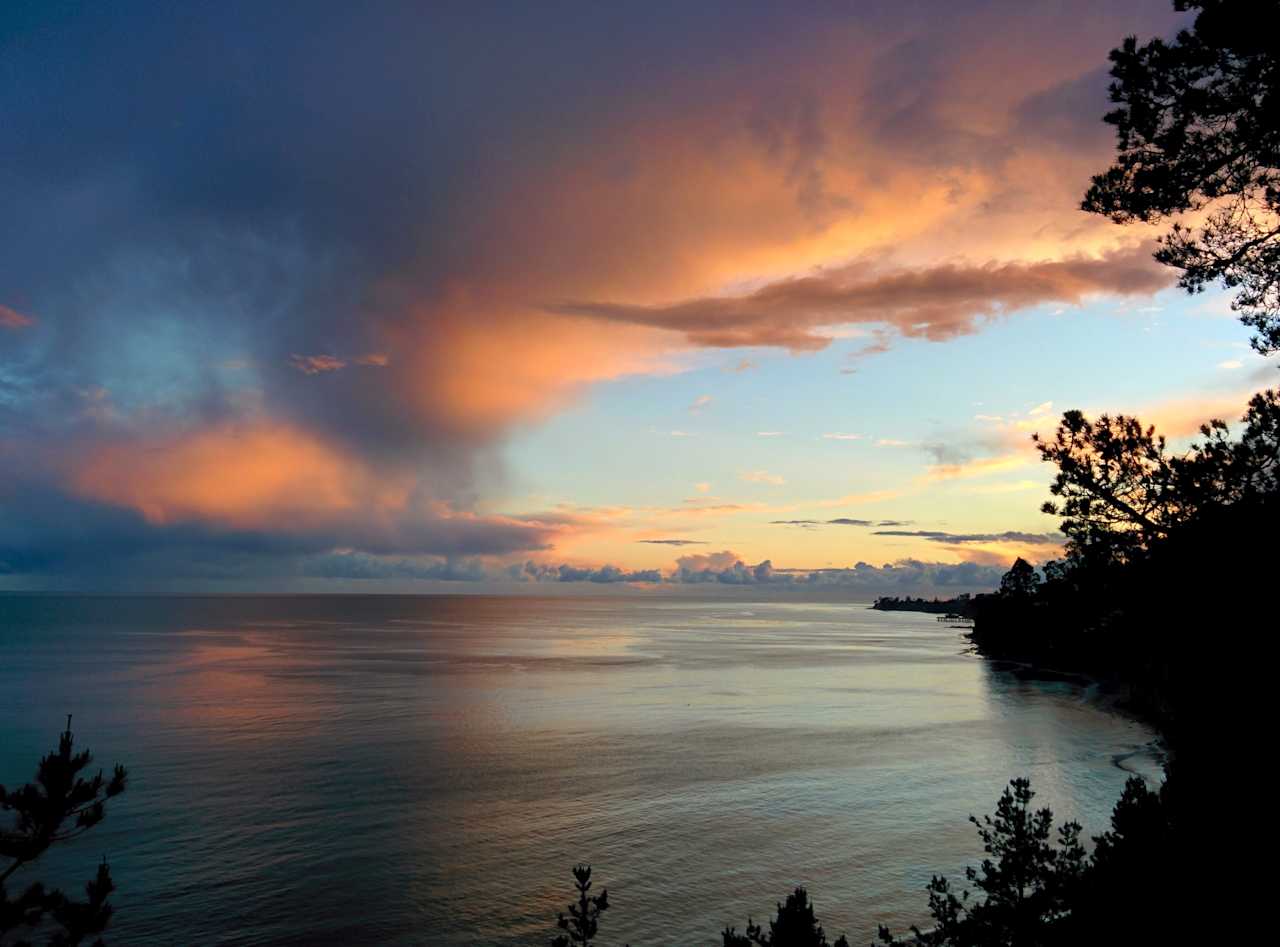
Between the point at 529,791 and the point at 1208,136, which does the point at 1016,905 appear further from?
the point at 529,791

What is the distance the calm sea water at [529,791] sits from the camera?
2841cm

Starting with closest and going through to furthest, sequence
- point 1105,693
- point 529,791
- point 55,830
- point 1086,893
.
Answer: point 55,830, point 1086,893, point 529,791, point 1105,693

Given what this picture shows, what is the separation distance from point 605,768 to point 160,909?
1110 inches

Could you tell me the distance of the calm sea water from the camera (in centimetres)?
2841

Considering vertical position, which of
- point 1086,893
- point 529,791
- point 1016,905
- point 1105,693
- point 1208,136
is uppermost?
point 1208,136

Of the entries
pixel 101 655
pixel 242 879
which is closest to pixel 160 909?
pixel 242 879

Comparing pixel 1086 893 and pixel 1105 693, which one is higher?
pixel 1086 893

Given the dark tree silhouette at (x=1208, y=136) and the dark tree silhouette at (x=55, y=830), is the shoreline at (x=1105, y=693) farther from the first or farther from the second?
the dark tree silhouette at (x=55, y=830)

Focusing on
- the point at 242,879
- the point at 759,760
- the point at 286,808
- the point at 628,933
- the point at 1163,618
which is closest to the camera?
the point at 1163,618

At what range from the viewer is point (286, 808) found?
4025 centimetres

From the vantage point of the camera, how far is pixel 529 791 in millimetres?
45250

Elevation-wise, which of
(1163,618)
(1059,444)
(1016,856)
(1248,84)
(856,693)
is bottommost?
(856,693)

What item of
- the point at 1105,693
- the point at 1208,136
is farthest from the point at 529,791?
the point at 1105,693

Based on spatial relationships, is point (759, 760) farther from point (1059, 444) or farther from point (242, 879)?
point (1059, 444)
